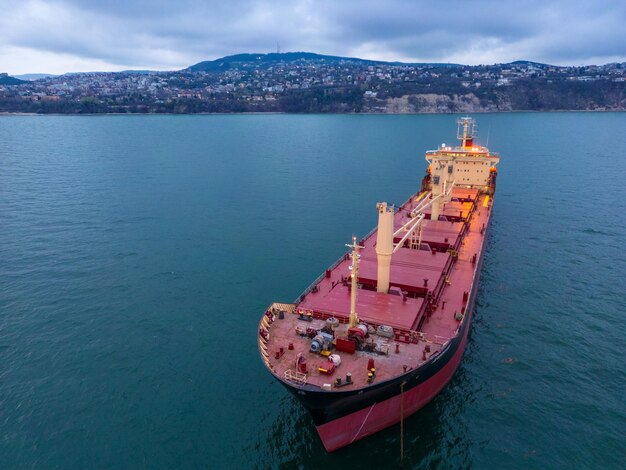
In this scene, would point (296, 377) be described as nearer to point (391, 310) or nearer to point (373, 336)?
point (373, 336)

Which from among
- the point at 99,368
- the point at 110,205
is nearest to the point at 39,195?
the point at 110,205

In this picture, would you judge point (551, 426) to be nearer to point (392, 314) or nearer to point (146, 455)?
point (392, 314)

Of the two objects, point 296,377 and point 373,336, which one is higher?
point 373,336

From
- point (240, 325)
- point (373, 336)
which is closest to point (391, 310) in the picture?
point (373, 336)

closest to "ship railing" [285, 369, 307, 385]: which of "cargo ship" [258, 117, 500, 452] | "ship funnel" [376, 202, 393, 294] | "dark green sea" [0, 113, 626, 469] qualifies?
"cargo ship" [258, 117, 500, 452]

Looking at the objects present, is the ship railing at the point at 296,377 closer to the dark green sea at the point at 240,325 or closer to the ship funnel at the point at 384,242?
the dark green sea at the point at 240,325

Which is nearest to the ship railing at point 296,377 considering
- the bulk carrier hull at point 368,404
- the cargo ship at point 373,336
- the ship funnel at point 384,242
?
the cargo ship at point 373,336
